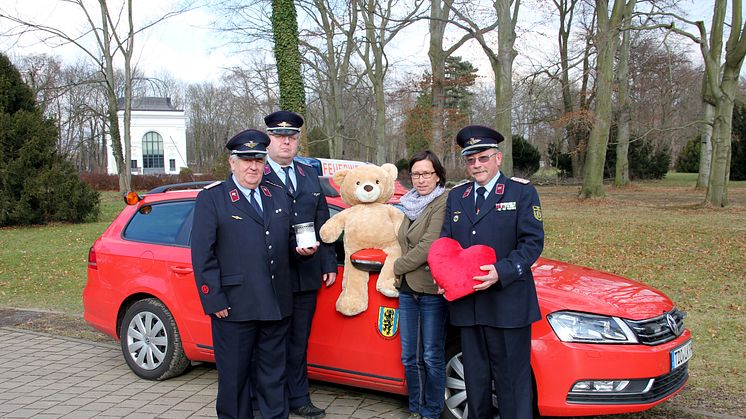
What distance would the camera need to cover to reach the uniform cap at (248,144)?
360 cm

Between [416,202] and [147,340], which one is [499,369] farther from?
[147,340]

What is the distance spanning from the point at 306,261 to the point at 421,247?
826mm

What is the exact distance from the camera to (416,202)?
13.2 ft

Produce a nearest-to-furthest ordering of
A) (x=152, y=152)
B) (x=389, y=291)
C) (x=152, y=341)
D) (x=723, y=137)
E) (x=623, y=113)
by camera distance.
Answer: (x=389, y=291) < (x=152, y=341) < (x=723, y=137) < (x=623, y=113) < (x=152, y=152)

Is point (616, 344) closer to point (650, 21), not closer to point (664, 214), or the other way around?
point (664, 214)

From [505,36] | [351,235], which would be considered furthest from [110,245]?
[505,36]

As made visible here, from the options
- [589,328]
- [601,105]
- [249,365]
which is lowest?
[249,365]

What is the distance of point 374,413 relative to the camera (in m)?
4.36

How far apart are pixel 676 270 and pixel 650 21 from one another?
593 inches

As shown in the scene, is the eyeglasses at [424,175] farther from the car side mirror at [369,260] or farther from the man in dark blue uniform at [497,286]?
the car side mirror at [369,260]

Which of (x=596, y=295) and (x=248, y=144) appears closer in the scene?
(x=248, y=144)

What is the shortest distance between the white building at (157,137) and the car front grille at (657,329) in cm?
7686

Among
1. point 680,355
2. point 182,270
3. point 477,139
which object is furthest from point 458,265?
point 182,270

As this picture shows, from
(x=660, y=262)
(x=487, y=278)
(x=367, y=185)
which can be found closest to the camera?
(x=487, y=278)
